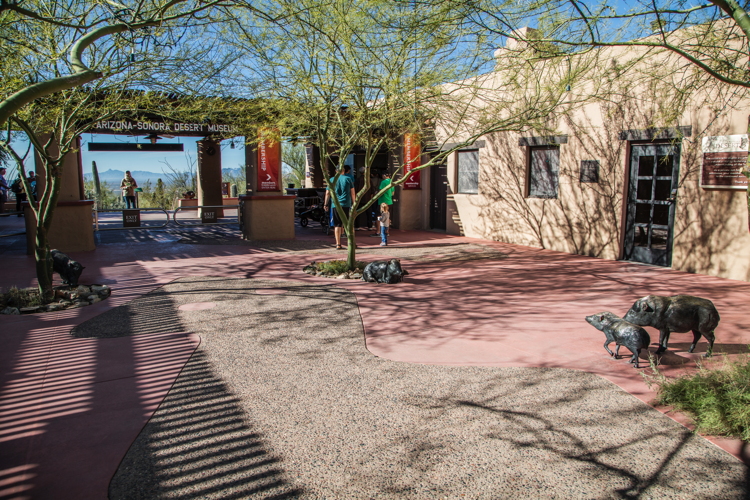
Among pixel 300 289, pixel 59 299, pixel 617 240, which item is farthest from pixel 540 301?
pixel 59 299

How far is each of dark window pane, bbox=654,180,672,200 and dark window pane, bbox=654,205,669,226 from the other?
0.17 meters

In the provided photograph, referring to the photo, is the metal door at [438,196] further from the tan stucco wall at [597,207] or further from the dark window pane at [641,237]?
the dark window pane at [641,237]

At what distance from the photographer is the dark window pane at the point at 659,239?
10012 millimetres

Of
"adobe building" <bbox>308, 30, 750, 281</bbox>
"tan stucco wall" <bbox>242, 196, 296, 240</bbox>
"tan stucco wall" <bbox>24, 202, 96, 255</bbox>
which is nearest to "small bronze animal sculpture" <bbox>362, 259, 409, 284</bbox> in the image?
"adobe building" <bbox>308, 30, 750, 281</bbox>

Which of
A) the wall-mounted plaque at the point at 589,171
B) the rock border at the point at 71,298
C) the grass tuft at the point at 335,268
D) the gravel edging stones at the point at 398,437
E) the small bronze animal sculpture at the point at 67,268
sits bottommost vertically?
the gravel edging stones at the point at 398,437

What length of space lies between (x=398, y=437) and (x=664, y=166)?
8626 mm

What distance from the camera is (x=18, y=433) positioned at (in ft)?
12.1

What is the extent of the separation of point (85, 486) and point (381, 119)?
680 cm

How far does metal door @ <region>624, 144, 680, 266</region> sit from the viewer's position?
9770mm

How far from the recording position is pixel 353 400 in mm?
4125

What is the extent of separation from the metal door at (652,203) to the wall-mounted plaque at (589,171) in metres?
0.76

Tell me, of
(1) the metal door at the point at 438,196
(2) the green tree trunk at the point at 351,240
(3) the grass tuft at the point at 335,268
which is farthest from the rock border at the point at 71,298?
(1) the metal door at the point at 438,196

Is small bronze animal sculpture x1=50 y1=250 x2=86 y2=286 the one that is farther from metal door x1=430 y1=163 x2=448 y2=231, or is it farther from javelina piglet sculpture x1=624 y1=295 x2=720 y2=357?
metal door x1=430 y1=163 x2=448 y2=231

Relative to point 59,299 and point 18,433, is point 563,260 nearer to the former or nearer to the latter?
point 59,299
